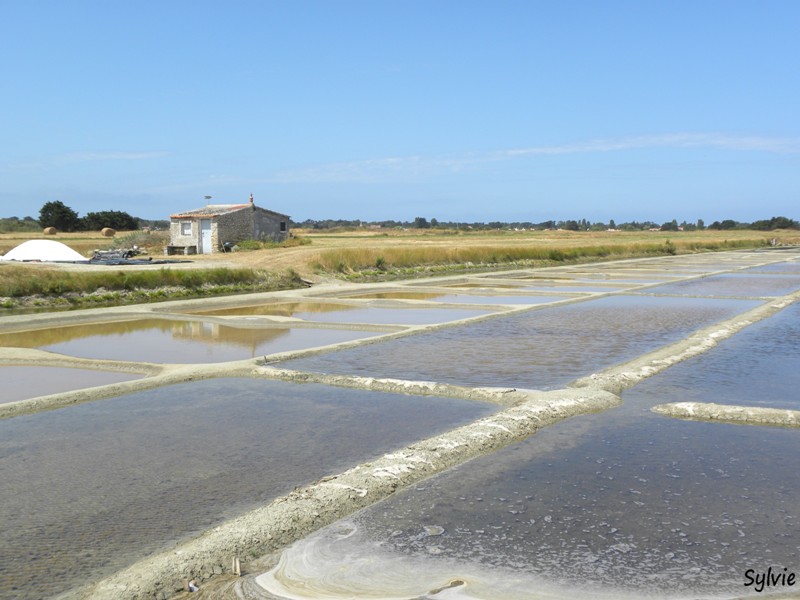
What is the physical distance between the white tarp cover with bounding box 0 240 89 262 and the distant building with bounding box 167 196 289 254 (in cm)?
553

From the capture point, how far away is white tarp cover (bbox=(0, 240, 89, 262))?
25250mm

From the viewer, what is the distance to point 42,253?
83.7 feet

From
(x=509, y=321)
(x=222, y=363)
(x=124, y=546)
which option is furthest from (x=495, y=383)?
(x=509, y=321)

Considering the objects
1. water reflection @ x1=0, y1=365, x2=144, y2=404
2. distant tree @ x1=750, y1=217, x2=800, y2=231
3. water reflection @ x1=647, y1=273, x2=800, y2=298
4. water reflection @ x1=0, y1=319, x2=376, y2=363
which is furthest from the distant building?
distant tree @ x1=750, y1=217, x2=800, y2=231

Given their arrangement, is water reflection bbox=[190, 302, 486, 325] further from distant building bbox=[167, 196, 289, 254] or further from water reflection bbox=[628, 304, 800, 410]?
distant building bbox=[167, 196, 289, 254]

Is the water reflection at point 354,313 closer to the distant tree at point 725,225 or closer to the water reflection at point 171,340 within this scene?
the water reflection at point 171,340

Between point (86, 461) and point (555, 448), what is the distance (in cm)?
304

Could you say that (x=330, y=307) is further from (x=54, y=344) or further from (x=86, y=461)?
(x=86, y=461)

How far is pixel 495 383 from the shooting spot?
7.50m

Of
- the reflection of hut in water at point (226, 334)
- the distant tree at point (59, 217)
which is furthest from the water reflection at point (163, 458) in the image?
the distant tree at point (59, 217)

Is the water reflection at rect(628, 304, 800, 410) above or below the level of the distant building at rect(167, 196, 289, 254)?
below

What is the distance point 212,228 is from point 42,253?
700cm

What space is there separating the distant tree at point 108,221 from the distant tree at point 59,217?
704mm

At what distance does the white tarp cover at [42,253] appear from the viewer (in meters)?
25.2
